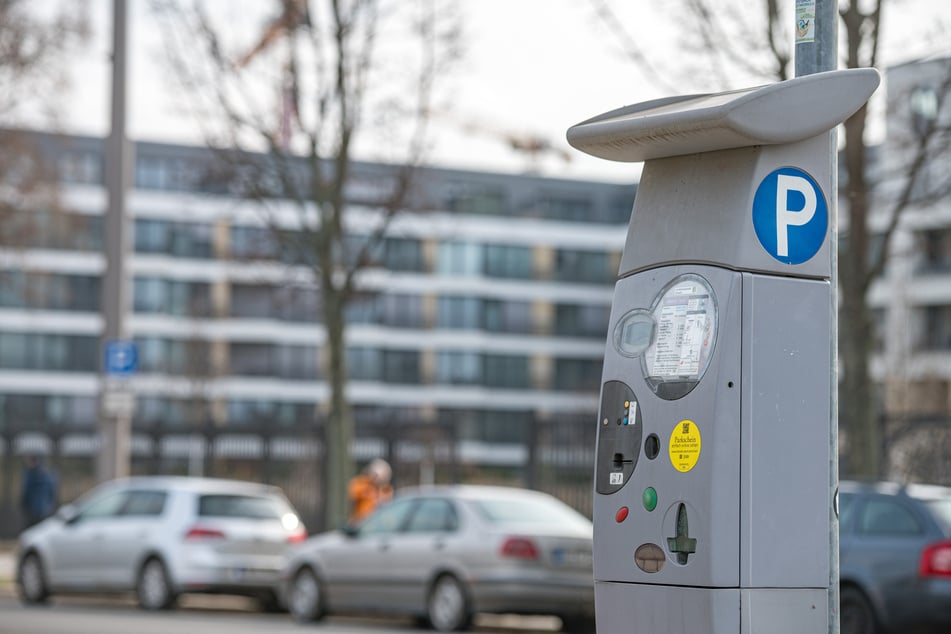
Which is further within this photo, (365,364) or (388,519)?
(365,364)

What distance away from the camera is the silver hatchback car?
66.2ft

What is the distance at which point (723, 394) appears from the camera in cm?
634

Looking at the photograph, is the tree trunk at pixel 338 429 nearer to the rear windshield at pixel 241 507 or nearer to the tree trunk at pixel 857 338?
the rear windshield at pixel 241 507

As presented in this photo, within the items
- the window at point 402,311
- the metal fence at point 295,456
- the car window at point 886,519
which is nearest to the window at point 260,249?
the metal fence at point 295,456

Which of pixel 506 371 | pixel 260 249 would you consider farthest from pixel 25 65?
pixel 506 371

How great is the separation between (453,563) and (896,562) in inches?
183

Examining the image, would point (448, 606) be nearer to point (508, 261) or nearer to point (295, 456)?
point (295, 456)

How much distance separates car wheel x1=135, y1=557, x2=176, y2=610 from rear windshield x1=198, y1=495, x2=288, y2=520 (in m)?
0.81

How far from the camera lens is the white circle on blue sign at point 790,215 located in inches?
256

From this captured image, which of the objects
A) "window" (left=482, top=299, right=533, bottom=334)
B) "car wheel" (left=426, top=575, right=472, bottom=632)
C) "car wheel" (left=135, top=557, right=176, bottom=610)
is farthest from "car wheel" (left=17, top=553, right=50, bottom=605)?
"window" (left=482, top=299, right=533, bottom=334)

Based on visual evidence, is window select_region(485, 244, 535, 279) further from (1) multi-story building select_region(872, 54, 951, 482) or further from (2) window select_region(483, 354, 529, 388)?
(1) multi-story building select_region(872, 54, 951, 482)

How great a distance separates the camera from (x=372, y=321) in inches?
3189

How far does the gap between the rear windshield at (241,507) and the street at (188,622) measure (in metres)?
1.14

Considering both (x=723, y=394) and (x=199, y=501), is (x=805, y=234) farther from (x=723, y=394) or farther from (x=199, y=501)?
(x=199, y=501)
